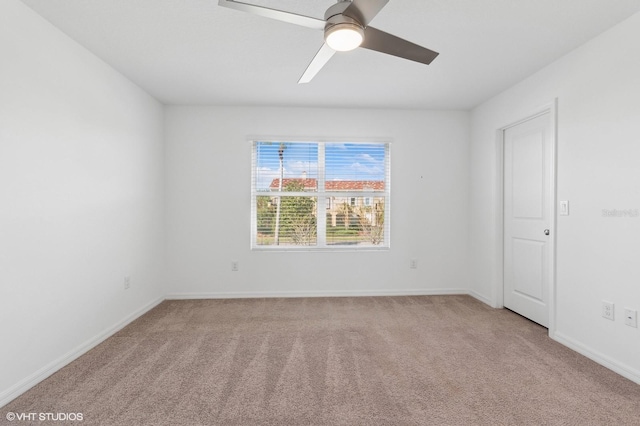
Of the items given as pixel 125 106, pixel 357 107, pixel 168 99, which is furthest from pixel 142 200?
pixel 357 107

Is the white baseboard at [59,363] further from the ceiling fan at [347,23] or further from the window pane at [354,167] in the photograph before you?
the window pane at [354,167]

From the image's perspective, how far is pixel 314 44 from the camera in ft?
8.59

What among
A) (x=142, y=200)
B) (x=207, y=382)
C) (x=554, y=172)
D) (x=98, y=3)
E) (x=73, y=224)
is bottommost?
(x=207, y=382)

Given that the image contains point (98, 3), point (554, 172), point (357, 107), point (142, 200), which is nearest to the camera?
point (98, 3)

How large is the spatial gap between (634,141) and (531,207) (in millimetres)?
1185

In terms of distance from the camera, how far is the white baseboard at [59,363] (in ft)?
6.50

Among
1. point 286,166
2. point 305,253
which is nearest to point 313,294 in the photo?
point 305,253

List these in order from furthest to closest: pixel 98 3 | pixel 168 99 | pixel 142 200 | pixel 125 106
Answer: pixel 168 99
pixel 142 200
pixel 125 106
pixel 98 3

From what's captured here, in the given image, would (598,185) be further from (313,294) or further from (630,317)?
(313,294)

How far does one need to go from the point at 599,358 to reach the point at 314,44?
10.5ft

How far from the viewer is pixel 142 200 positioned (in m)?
3.62

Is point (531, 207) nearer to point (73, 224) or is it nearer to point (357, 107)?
point (357, 107)

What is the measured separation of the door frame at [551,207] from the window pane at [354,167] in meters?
1.37

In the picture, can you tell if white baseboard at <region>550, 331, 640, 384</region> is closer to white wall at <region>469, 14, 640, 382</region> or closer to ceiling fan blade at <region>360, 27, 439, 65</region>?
white wall at <region>469, 14, 640, 382</region>
